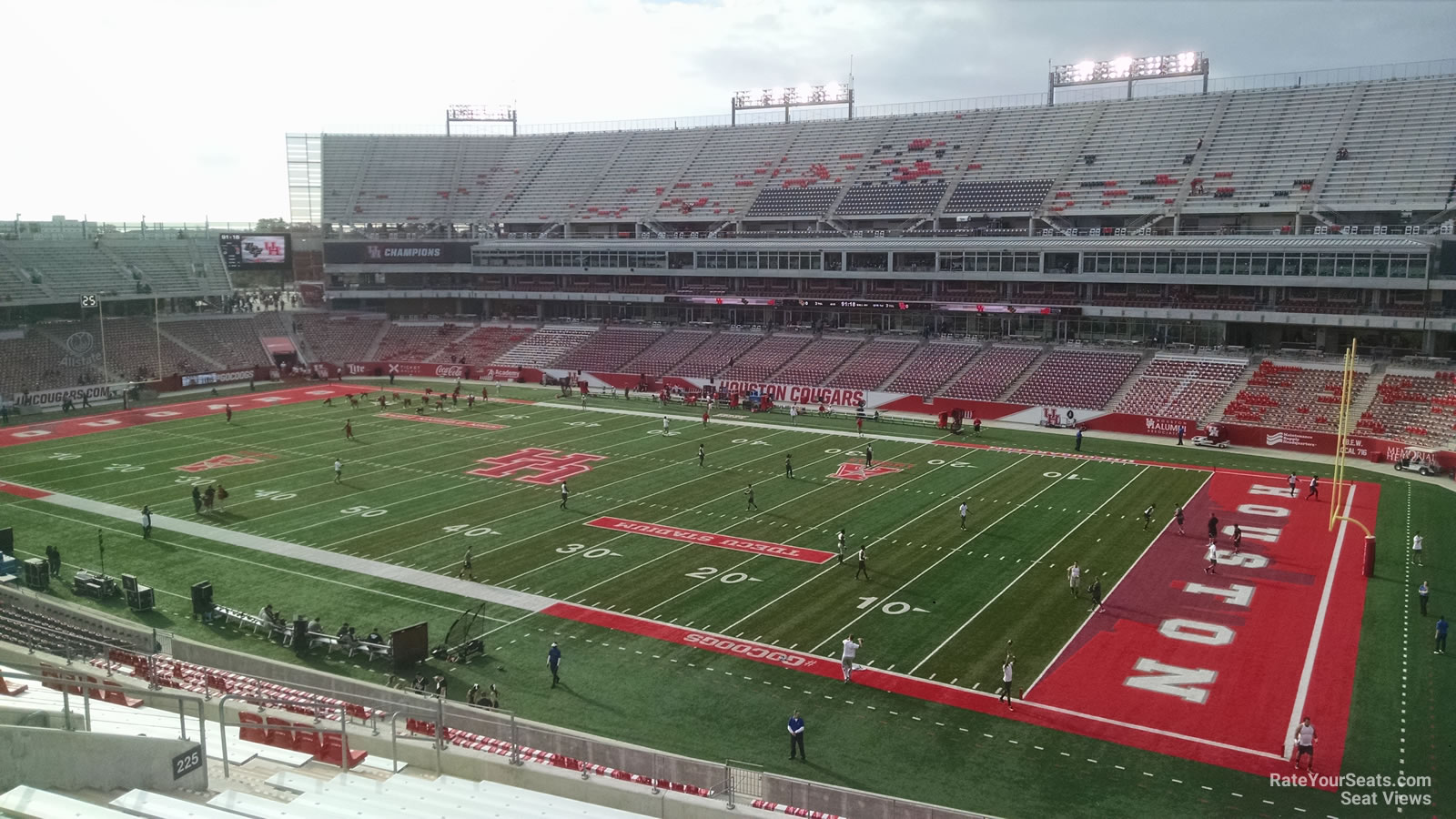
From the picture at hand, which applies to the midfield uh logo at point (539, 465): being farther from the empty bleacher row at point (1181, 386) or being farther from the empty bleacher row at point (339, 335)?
the empty bleacher row at point (339, 335)

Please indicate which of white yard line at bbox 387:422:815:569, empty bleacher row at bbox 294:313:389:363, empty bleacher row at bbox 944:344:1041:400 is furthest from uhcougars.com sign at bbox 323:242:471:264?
white yard line at bbox 387:422:815:569

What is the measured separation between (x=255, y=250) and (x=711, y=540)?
2301 inches

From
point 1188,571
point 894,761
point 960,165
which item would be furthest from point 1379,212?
point 894,761

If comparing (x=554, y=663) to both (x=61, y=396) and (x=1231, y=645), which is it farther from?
(x=61, y=396)

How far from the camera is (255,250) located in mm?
76500

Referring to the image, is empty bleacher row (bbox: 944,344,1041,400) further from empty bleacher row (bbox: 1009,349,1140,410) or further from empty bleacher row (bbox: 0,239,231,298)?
empty bleacher row (bbox: 0,239,231,298)

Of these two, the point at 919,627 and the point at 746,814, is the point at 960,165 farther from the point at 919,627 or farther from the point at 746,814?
the point at 746,814

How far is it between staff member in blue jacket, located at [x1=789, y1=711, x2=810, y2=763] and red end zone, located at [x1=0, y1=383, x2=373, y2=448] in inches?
1739

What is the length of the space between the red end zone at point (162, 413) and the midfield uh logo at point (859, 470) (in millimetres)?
34439

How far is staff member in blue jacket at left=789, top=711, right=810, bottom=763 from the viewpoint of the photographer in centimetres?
1803

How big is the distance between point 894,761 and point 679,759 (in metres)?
5.32

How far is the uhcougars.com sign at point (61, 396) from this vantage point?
2235 inches

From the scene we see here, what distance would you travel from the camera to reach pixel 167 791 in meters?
10.5

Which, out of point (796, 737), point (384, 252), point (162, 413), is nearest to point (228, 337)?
point (384, 252)
